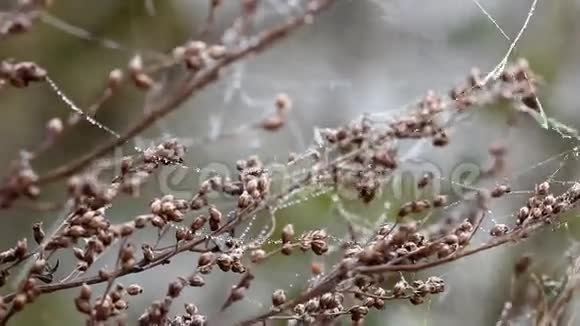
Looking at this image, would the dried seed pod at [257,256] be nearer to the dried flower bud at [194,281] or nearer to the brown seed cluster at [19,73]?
the dried flower bud at [194,281]

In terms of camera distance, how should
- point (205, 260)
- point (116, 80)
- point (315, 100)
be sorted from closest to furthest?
point (116, 80), point (205, 260), point (315, 100)

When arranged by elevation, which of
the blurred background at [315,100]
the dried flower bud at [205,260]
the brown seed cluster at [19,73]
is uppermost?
the blurred background at [315,100]

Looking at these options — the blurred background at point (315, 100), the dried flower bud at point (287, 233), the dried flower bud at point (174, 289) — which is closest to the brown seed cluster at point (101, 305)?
the dried flower bud at point (174, 289)

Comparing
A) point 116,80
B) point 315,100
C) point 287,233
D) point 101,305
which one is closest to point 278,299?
point 287,233

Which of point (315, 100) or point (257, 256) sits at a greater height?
point (315, 100)

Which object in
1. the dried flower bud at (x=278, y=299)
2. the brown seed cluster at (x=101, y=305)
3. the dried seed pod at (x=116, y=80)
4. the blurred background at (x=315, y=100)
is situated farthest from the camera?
the blurred background at (x=315, y=100)

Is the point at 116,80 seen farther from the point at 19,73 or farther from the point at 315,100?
the point at 315,100

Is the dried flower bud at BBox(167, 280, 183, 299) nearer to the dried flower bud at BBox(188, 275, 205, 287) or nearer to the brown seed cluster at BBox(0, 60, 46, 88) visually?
the dried flower bud at BBox(188, 275, 205, 287)

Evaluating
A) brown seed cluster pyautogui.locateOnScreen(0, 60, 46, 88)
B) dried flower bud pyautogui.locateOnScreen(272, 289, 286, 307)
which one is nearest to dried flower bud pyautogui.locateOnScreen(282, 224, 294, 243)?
dried flower bud pyautogui.locateOnScreen(272, 289, 286, 307)
